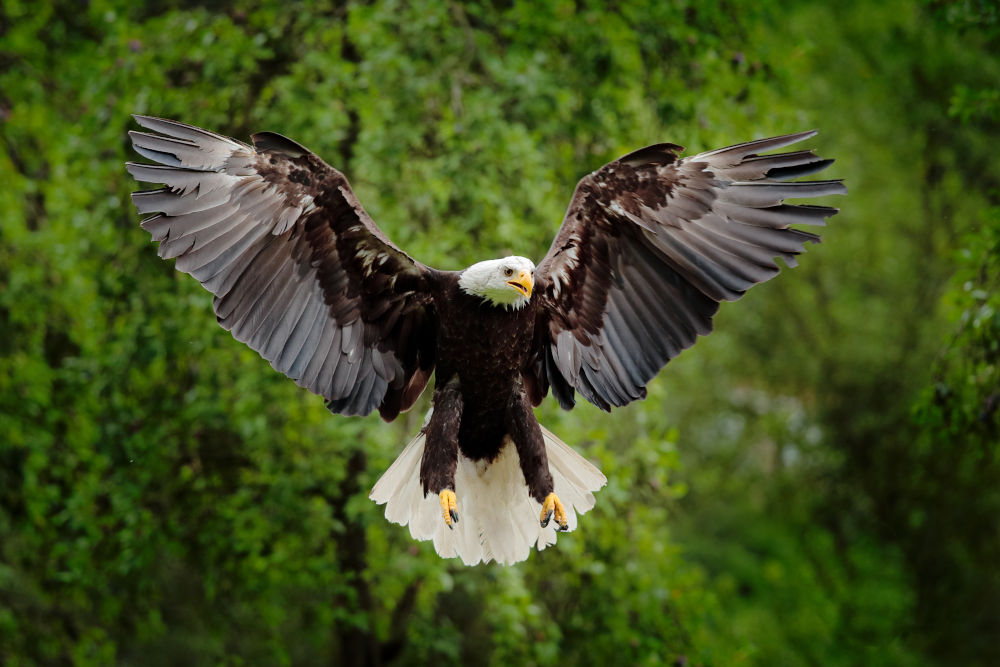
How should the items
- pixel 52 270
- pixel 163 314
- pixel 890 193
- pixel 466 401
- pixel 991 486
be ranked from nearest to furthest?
1. pixel 466 401
2. pixel 163 314
3. pixel 52 270
4. pixel 991 486
5. pixel 890 193

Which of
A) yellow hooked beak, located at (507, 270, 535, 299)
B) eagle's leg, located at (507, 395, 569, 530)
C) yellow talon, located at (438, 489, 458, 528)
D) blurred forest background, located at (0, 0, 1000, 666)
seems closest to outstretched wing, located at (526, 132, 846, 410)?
eagle's leg, located at (507, 395, 569, 530)

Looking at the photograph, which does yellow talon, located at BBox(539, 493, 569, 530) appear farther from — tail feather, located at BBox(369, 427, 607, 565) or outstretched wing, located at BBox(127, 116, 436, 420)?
outstretched wing, located at BBox(127, 116, 436, 420)

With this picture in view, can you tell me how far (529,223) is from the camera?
6.16 m

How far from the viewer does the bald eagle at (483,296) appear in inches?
153

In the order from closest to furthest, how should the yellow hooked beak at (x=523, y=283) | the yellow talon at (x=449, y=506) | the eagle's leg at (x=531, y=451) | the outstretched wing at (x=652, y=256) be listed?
the yellow hooked beak at (x=523, y=283), the yellow talon at (x=449, y=506), the outstretched wing at (x=652, y=256), the eagle's leg at (x=531, y=451)

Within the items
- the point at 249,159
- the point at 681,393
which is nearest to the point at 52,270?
the point at 249,159

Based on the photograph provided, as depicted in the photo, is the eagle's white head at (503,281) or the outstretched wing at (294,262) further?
the eagle's white head at (503,281)

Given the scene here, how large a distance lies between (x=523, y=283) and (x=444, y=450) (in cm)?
75

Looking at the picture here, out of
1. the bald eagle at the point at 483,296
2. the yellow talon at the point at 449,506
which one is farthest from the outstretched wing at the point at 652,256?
Result: the yellow talon at the point at 449,506

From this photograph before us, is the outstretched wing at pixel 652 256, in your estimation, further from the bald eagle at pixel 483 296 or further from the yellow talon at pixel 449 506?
the yellow talon at pixel 449 506

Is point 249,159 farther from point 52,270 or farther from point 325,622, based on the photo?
point 52,270

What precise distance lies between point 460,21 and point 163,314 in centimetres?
239

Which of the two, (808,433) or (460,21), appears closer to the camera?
(460,21)

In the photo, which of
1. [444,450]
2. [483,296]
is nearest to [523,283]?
[483,296]
